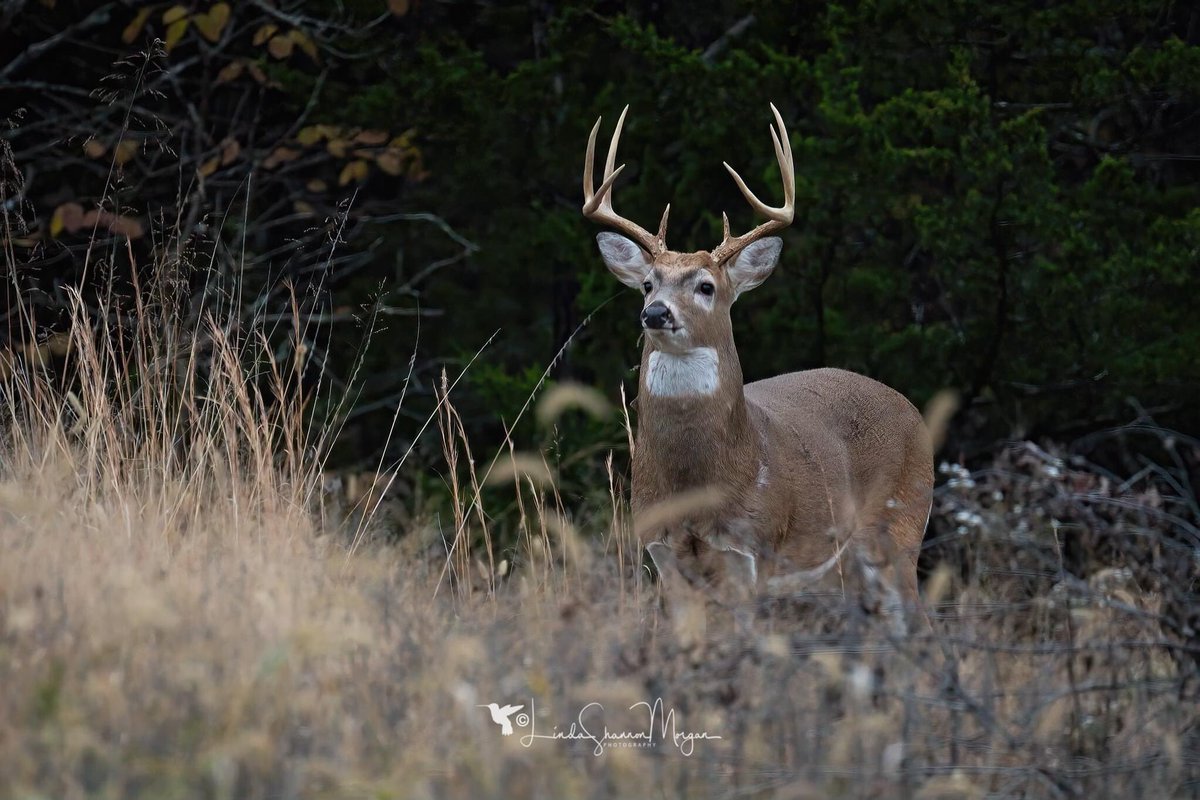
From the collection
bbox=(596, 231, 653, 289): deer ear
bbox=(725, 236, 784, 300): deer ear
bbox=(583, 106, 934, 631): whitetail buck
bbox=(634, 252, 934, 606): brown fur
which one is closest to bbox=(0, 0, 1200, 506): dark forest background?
bbox=(634, 252, 934, 606): brown fur

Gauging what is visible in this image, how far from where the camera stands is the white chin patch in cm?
536

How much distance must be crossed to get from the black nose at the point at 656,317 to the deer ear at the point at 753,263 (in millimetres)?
603

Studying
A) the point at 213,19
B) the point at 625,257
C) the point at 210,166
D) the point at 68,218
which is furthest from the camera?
the point at 210,166

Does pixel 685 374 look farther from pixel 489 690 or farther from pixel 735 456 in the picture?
pixel 489 690

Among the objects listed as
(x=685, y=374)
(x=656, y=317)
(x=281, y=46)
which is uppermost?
(x=281, y=46)

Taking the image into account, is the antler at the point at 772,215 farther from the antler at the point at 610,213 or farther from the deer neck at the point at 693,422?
the deer neck at the point at 693,422

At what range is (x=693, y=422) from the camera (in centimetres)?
532

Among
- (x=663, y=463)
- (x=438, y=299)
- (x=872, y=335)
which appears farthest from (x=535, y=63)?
(x=663, y=463)

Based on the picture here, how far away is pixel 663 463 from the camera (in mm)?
5324

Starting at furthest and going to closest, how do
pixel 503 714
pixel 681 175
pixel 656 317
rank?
pixel 681 175, pixel 656 317, pixel 503 714

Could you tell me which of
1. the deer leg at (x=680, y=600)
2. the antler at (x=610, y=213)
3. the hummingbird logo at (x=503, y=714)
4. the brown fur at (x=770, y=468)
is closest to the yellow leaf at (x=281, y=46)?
the antler at (x=610, y=213)

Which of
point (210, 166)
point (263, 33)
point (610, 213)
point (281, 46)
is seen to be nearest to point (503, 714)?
point (610, 213)

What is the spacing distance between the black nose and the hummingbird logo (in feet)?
6.19

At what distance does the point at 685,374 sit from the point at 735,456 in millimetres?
302
